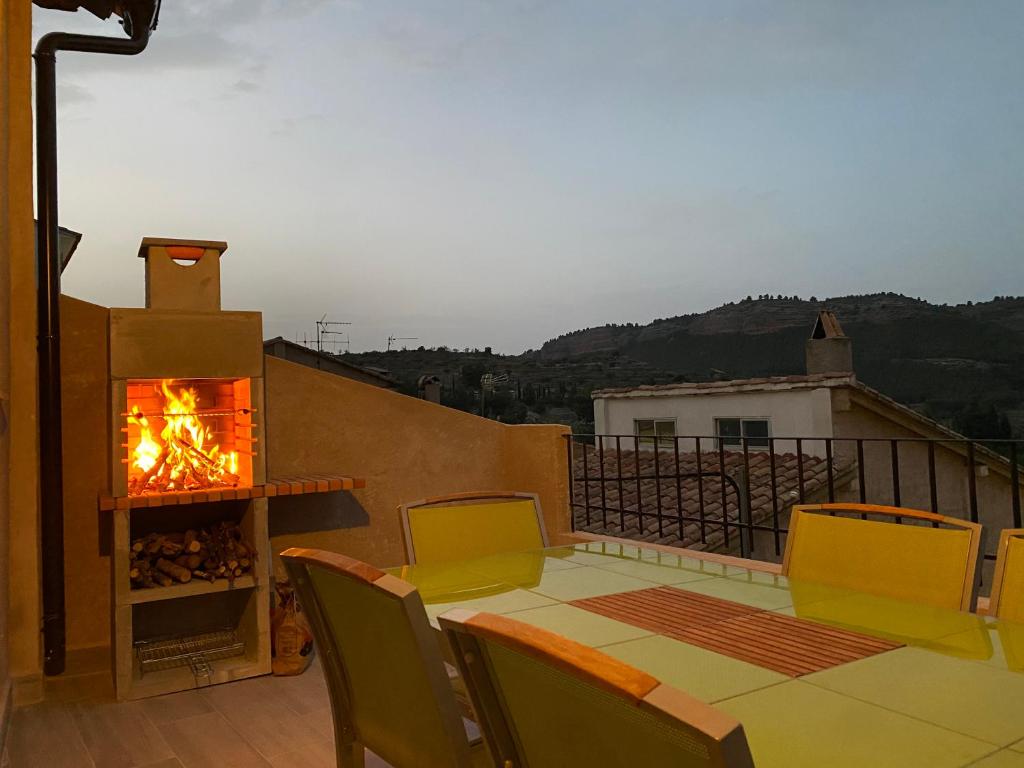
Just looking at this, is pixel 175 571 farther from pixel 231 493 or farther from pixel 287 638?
pixel 287 638

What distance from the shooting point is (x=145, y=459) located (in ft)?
11.0

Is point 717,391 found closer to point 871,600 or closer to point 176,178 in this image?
point 176,178

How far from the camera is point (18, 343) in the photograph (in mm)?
3082

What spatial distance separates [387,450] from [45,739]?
1.99 metres

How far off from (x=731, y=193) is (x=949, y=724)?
83.4ft

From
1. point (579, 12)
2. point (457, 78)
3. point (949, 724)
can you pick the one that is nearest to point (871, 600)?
point (949, 724)

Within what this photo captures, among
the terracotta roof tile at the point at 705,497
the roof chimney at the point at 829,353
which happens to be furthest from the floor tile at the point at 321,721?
the roof chimney at the point at 829,353

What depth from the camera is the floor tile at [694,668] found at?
3.79 ft

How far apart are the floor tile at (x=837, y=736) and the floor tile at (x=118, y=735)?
2191 millimetres

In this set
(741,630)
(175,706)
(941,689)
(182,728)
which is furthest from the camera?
(175,706)

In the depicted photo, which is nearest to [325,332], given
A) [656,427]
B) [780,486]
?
[656,427]

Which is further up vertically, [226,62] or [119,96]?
[226,62]

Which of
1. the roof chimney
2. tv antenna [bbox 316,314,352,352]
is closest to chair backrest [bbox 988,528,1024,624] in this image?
the roof chimney

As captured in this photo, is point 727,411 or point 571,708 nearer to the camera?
point 571,708
